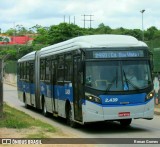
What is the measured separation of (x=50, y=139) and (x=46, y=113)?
10.1 m

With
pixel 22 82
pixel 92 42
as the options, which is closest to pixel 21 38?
pixel 22 82

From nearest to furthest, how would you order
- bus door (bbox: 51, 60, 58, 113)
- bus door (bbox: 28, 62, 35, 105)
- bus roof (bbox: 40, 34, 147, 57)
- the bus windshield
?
the bus windshield
bus roof (bbox: 40, 34, 147, 57)
bus door (bbox: 51, 60, 58, 113)
bus door (bbox: 28, 62, 35, 105)

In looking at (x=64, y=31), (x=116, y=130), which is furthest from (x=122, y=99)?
(x=64, y=31)

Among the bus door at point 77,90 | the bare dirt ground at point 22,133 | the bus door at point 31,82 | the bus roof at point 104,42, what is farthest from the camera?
the bus door at point 31,82

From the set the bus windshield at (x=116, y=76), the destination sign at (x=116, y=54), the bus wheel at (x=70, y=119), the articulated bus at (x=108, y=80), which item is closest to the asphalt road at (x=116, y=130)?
the bus wheel at (x=70, y=119)

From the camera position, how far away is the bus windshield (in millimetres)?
14883

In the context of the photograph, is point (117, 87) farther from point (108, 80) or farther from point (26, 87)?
point (26, 87)

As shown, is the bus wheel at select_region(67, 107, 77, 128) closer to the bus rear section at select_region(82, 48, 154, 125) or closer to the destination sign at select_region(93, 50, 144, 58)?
the bus rear section at select_region(82, 48, 154, 125)

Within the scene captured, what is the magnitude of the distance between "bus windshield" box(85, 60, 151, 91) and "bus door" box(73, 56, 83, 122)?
1.54 ft

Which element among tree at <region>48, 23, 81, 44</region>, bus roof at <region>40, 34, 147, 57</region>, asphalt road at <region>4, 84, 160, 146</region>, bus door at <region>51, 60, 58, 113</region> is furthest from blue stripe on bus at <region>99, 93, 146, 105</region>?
tree at <region>48, 23, 81, 44</region>

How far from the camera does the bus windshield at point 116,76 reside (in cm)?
1488

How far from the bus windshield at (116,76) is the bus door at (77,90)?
0.47 m

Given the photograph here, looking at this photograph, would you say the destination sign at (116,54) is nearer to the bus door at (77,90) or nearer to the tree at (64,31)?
the bus door at (77,90)

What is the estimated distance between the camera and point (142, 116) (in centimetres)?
1512
